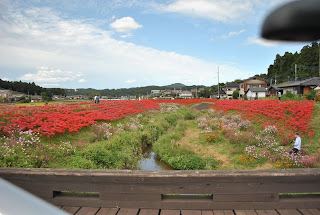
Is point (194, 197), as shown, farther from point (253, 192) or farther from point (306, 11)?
point (306, 11)

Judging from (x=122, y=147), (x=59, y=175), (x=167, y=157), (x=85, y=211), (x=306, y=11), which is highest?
(x=306, y=11)

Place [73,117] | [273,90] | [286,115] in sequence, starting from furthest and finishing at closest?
[273,90], [286,115], [73,117]

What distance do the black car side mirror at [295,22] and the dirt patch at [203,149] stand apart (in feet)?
29.5

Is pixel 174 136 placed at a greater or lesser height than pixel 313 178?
lesser

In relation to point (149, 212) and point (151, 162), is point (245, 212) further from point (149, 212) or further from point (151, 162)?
point (151, 162)

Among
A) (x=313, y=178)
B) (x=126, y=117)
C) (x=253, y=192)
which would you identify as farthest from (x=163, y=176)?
(x=126, y=117)

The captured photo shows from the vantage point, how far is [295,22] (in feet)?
2.60

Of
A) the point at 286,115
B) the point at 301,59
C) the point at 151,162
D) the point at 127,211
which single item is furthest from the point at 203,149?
the point at 301,59

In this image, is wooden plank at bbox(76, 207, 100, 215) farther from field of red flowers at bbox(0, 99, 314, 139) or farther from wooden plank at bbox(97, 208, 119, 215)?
field of red flowers at bbox(0, 99, 314, 139)

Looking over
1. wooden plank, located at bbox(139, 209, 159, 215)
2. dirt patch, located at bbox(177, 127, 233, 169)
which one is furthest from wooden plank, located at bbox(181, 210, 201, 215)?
dirt patch, located at bbox(177, 127, 233, 169)

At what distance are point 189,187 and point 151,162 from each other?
327 inches

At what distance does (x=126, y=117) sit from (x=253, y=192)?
14.4m

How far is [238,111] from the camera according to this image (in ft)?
64.4

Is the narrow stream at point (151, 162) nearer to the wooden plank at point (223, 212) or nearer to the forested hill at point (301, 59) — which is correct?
the wooden plank at point (223, 212)
